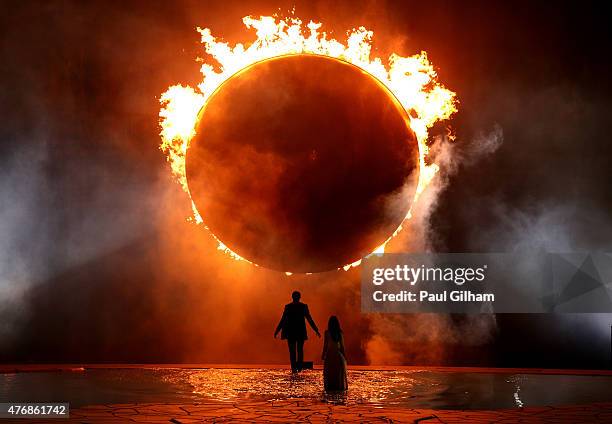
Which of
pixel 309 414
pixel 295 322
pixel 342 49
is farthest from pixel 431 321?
pixel 309 414

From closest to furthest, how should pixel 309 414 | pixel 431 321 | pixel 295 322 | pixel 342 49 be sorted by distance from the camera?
1. pixel 309 414
2. pixel 295 322
3. pixel 342 49
4. pixel 431 321

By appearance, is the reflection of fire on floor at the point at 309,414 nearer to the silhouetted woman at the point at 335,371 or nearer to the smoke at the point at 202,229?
the silhouetted woman at the point at 335,371

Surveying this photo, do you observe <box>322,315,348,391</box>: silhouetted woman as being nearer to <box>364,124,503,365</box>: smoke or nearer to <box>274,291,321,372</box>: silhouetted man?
<box>274,291,321,372</box>: silhouetted man

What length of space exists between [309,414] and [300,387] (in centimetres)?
244

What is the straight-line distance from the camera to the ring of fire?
Answer: 1022cm

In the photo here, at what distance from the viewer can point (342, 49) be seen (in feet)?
40.4

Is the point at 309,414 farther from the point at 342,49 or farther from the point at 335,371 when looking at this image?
the point at 342,49

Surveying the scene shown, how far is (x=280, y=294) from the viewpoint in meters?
12.7

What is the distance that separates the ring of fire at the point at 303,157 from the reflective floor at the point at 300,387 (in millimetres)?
2118

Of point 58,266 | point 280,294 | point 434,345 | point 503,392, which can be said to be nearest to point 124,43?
point 58,266

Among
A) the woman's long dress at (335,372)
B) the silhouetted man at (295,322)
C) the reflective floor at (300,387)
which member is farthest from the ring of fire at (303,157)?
the woman's long dress at (335,372)

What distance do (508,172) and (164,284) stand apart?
6377mm

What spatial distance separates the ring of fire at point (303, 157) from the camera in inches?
402

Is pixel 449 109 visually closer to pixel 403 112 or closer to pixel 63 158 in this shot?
pixel 403 112
